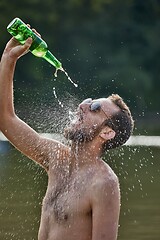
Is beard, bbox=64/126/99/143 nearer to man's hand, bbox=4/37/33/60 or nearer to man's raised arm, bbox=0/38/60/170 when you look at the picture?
man's raised arm, bbox=0/38/60/170

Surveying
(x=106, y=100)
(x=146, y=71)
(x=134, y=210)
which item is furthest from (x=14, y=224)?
(x=146, y=71)

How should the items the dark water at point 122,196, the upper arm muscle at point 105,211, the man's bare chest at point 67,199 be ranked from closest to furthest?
1. the upper arm muscle at point 105,211
2. the man's bare chest at point 67,199
3. the dark water at point 122,196

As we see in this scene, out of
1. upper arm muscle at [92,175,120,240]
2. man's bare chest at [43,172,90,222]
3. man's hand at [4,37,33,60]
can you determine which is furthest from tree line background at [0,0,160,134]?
upper arm muscle at [92,175,120,240]

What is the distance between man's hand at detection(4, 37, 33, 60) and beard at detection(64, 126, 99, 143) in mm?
443

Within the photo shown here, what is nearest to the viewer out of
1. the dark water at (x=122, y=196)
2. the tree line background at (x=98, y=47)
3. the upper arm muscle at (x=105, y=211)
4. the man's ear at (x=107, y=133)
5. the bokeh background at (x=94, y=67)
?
the upper arm muscle at (x=105, y=211)

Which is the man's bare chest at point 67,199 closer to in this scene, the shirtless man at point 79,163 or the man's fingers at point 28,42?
the shirtless man at point 79,163

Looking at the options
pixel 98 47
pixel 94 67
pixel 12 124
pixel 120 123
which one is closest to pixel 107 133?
pixel 120 123

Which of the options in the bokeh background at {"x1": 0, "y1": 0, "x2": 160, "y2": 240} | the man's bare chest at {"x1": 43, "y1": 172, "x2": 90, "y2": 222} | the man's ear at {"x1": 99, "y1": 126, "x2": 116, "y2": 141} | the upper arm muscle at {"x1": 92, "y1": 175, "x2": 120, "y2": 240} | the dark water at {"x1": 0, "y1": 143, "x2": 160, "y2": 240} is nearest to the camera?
the upper arm muscle at {"x1": 92, "y1": 175, "x2": 120, "y2": 240}

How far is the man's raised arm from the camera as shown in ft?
18.3

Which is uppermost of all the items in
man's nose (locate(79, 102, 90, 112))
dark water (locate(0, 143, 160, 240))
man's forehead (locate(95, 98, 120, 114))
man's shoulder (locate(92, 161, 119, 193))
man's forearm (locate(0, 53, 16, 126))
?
man's forearm (locate(0, 53, 16, 126))

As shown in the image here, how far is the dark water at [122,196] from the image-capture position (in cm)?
990

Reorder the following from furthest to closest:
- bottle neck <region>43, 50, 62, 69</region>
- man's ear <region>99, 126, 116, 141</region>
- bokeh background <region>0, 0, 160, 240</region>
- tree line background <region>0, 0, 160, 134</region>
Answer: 1. tree line background <region>0, 0, 160, 134</region>
2. bokeh background <region>0, 0, 160, 240</region>
3. bottle neck <region>43, 50, 62, 69</region>
4. man's ear <region>99, 126, 116, 141</region>

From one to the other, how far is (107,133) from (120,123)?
0.08 meters

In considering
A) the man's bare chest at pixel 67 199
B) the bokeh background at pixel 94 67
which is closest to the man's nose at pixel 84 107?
the man's bare chest at pixel 67 199
